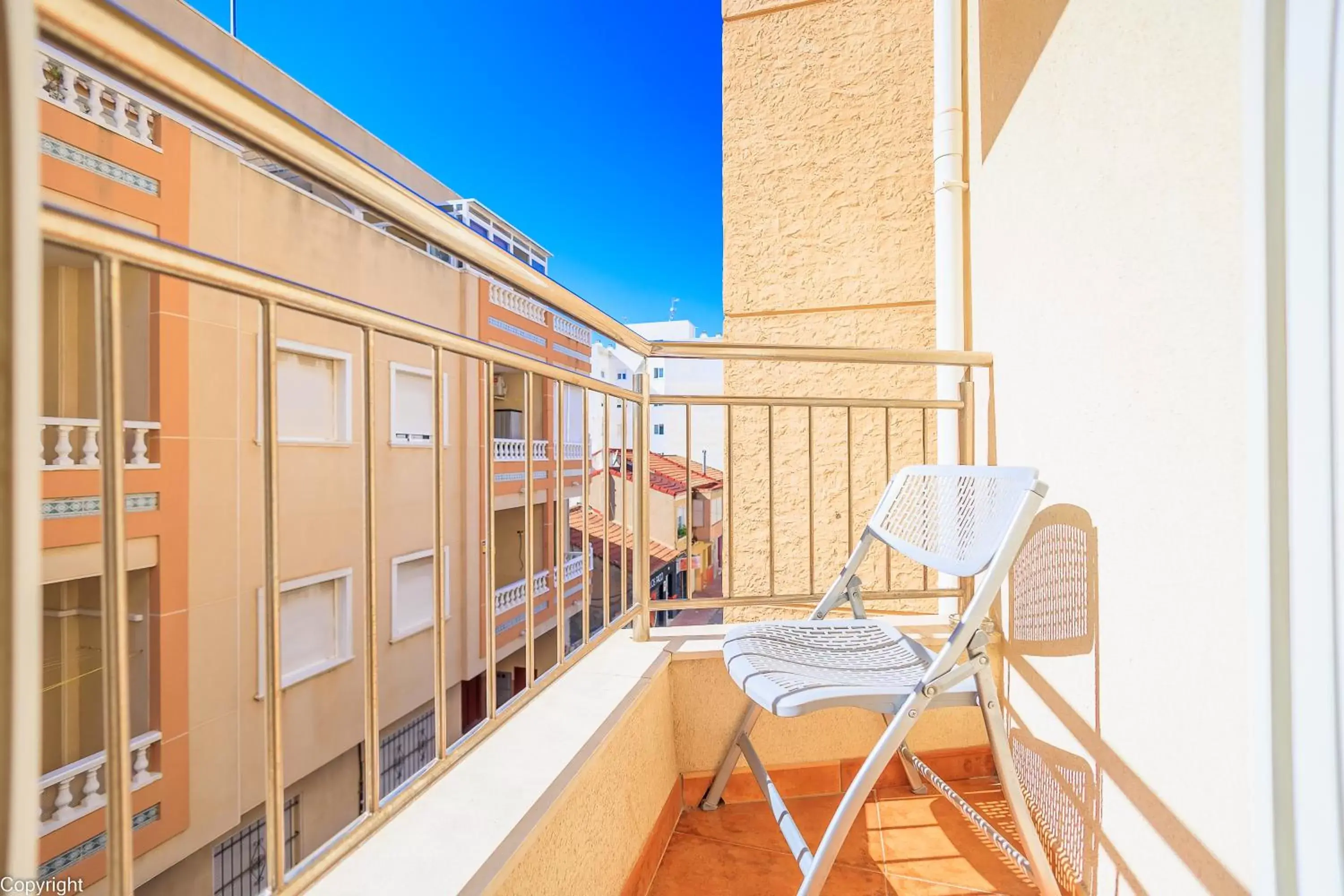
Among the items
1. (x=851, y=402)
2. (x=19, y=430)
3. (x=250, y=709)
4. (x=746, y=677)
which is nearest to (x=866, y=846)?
(x=746, y=677)

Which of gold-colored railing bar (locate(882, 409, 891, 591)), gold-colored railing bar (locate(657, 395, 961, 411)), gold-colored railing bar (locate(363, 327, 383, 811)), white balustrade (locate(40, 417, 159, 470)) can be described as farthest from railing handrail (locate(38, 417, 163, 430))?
gold-colored railing bar (locate(882, 409, 891, 591))

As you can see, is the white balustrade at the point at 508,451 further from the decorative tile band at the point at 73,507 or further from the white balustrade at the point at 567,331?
the decorative tile band at the point at 73,507

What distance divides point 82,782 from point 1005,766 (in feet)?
24.9

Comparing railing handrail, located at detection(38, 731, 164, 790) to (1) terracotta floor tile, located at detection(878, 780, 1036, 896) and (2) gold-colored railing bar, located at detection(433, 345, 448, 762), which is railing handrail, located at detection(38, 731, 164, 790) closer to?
(2) gold-colored railing bar, located at detection(433, 345, 448, 762)

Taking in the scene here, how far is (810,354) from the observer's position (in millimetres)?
1747

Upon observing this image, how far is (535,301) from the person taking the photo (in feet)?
3.58

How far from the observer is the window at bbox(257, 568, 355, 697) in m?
7.03

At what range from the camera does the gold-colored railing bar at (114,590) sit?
482 mm

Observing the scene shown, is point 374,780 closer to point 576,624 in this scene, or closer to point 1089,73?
point 1089,73

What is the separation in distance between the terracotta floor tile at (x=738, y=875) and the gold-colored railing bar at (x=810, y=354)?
1.24 m

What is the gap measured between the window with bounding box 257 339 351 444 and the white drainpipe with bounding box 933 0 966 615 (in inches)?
253

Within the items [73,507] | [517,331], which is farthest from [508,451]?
[73,507]

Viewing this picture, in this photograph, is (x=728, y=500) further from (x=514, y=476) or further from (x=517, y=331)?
(x=517, y=331)

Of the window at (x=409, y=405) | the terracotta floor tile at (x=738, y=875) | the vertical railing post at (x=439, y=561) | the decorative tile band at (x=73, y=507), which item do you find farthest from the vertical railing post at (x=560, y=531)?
the window at (x=409, y=405)
